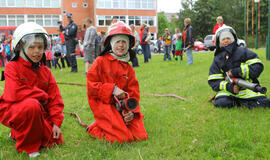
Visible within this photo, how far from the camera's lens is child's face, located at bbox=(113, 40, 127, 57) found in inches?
142

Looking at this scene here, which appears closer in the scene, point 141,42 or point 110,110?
point 110,110

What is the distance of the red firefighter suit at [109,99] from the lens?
135 inches

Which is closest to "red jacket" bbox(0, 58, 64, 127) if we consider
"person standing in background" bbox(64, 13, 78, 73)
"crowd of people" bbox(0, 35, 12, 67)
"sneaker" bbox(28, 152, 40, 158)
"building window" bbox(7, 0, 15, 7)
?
"sneaker" bbox(28, 152, 40, 158)

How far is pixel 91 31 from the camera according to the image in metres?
10.4

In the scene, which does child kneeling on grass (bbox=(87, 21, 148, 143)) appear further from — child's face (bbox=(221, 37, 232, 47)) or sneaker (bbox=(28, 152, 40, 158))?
child's face (bbox=(221, 37, 232, 47))

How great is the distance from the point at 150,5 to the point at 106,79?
5469cm

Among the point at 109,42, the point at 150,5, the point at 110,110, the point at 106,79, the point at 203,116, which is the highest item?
the point at 150,5

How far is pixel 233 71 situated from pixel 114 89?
2.41 metres

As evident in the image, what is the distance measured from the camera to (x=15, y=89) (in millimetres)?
2992

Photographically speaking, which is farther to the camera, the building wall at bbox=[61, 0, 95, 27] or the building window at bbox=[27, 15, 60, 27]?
the building wall at bbox=[61, 0, 95, 27]

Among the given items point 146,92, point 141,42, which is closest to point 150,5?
point 141,42

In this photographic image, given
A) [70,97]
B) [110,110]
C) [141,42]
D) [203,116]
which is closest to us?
[110,110]

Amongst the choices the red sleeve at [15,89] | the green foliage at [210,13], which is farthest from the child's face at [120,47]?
the green foliage at [210,13]

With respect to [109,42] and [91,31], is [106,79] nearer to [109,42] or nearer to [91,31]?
[109,42]
